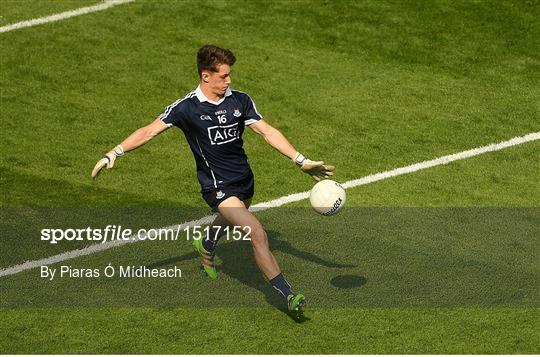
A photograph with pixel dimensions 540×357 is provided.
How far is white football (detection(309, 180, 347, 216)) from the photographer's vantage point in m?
14.0

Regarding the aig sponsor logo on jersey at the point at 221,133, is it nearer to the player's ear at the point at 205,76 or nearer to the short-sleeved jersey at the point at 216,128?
the short-sleeved jersey at the point at 216,128

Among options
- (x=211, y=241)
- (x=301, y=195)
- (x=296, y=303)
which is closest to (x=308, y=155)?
(x=301, y=195)

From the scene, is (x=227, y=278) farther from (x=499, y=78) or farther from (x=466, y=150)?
(x=499, y=78)

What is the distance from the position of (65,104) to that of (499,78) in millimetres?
6724

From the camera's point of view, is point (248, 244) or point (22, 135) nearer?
point (248, 244)

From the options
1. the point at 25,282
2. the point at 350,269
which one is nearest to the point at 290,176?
the point at 350,269

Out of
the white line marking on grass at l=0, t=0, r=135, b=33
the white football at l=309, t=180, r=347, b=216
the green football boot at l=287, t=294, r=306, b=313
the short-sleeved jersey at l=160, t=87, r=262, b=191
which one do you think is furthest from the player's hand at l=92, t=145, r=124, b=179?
the white line marking on grass at l=0, t=0, r=135, b=33

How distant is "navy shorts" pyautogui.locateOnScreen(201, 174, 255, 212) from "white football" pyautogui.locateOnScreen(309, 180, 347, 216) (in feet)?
2.51

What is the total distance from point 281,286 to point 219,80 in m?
2.23

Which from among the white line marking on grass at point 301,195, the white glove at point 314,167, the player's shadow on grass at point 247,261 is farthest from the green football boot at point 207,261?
the white glove at point 314,167

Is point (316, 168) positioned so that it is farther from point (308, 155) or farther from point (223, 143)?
point (308, 155)

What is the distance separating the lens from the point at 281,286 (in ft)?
45.2

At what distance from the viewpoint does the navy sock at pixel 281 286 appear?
13.8 m

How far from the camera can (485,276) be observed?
48.6 feet
